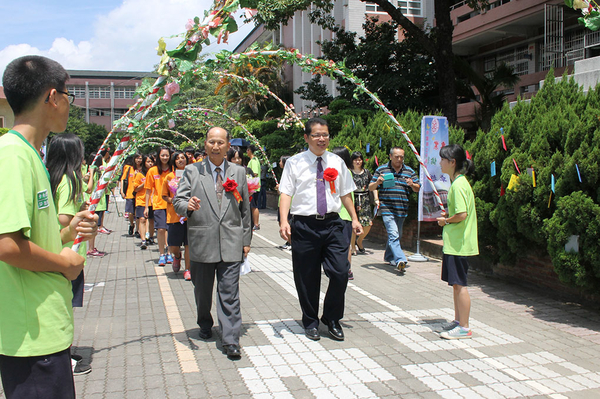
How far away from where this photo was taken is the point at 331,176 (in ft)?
17.3

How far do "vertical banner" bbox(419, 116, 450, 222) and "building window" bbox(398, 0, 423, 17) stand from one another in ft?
57.3

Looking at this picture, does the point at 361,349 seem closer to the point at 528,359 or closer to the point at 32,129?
the point at 528,359

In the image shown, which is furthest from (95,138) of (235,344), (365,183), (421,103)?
(235,344)

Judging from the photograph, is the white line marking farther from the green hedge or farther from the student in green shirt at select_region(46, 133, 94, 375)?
the green hedge

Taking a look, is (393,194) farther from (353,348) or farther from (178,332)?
(178,332)

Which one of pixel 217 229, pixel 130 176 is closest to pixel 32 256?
pixel 217 229

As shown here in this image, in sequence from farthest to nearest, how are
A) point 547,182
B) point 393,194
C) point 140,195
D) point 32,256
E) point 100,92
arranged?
point 100,92
point 140,195
point 393,194
point 547,182
point 32,256

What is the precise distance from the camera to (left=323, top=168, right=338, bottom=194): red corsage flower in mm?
5262

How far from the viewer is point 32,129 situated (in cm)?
221

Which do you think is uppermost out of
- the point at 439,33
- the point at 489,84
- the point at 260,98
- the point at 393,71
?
the point at 260,98

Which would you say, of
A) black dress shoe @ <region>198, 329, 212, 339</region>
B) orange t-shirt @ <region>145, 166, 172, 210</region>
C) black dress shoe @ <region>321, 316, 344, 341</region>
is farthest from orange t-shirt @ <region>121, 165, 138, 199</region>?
black dress shoe @ <region>321, 316, 344, 341</region>

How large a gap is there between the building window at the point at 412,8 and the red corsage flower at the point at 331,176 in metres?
22.2

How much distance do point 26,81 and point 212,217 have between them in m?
2.96

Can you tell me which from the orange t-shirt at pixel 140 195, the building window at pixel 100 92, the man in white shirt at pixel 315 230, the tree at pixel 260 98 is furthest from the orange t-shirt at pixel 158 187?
the building window at pixel 100 92
